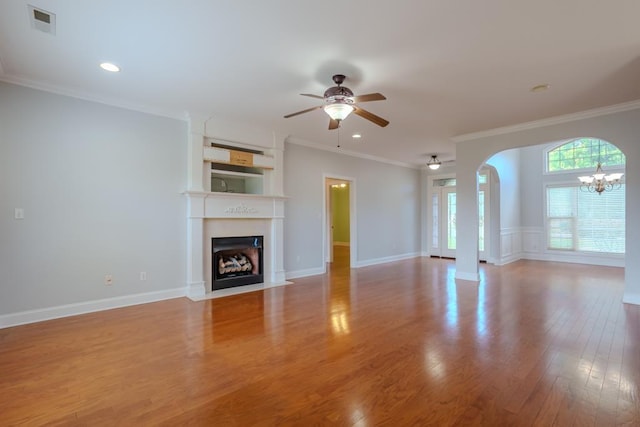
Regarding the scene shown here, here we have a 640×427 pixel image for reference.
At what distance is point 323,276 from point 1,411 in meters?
4.71

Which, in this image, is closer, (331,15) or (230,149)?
(331,15)

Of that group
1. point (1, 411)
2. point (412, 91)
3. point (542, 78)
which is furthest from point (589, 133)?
point (1, 411)

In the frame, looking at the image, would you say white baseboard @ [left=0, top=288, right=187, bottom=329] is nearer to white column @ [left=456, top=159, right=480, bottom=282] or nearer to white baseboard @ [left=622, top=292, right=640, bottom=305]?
white column @ [left=456, top=159, right=480, bottom=282]

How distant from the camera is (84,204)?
3.80m

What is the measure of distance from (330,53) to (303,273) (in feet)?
14.1

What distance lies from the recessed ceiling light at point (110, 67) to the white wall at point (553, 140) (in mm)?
5432

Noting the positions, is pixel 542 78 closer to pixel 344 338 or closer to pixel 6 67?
pixel 344 338

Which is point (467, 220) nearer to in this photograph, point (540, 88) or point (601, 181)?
point (540, 88)

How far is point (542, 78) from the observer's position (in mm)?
3348

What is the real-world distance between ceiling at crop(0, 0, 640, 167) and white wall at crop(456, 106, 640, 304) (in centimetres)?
32

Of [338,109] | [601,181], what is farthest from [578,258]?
[338,109]

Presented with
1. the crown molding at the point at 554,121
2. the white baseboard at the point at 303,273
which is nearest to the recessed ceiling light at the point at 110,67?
the white baseboard at the point at 303,273

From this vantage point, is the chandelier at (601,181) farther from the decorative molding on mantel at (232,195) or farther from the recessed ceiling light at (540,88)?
the decorative molding on mantel at (232,195)

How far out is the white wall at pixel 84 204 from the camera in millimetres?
3416
